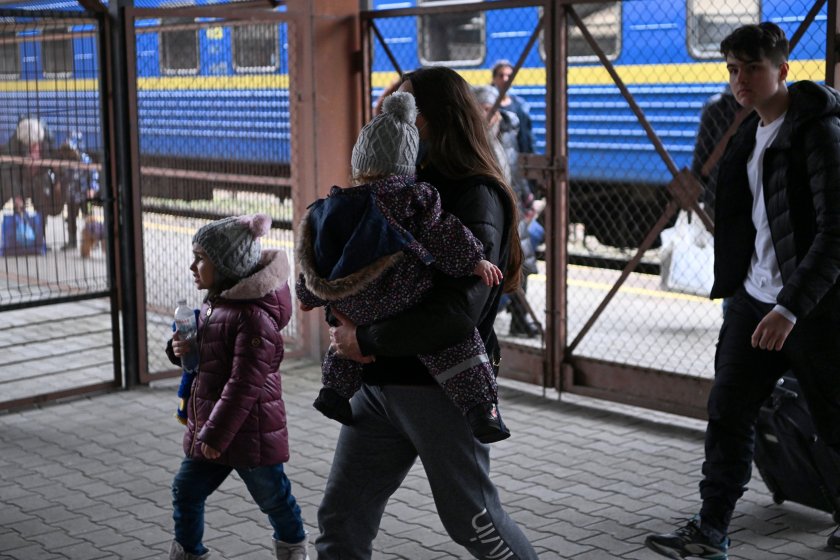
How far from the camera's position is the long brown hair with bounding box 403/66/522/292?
310 cm

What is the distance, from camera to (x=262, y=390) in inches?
156

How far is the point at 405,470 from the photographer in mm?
3279

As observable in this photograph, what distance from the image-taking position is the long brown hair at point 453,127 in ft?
10.2

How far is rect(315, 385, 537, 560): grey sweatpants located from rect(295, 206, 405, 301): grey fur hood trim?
1.05ft

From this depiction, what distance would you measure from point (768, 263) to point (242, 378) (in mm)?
1924

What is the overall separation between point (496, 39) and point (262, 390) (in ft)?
25.9

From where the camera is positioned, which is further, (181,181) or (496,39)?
(496,39)

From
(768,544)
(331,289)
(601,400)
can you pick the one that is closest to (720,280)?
(768,544)

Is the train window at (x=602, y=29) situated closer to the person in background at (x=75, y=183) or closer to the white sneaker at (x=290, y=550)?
the person in background at (x=75, y=183)

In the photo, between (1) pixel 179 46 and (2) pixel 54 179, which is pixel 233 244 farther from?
(1) pixel 179 46

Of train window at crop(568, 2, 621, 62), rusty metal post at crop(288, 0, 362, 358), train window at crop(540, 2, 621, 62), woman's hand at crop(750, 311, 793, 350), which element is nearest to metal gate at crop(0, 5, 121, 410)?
rusty metal post at crop(288, 0, 362, 358)

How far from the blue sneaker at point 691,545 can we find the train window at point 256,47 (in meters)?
4.56

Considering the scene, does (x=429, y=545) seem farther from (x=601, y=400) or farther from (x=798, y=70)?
(x=798, y=70)

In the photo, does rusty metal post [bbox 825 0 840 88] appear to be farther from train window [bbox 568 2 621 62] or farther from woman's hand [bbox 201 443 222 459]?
train window [bbox 568 2 621 62]
